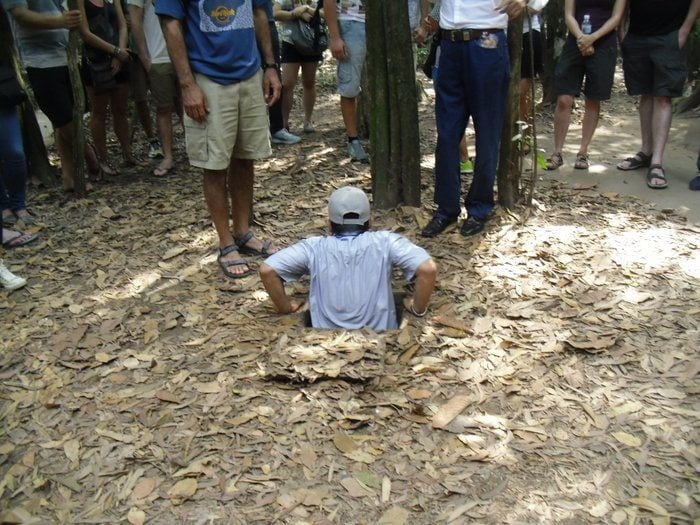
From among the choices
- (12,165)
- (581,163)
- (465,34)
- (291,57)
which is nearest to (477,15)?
(465,34)

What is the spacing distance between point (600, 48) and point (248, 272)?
3.90 m

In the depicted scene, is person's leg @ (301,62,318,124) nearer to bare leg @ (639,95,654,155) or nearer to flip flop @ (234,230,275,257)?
flip flop @ (234,230,275,257)

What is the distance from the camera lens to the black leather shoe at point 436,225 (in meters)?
4.81

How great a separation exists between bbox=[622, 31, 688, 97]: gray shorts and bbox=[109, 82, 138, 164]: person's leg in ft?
16.0

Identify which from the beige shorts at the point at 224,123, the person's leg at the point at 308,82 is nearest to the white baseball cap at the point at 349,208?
the beige shorts at the point at 224,123

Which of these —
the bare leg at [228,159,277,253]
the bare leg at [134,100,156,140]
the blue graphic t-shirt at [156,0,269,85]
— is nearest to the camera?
the blue graphic t-shirt at [156,0,269,85]

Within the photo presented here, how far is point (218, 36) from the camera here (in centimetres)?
400

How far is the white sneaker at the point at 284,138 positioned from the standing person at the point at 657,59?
349 cm

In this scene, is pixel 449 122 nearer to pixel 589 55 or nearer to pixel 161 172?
pixel 589 55

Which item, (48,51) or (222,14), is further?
(48,51)

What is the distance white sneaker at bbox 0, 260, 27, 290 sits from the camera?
172 inches

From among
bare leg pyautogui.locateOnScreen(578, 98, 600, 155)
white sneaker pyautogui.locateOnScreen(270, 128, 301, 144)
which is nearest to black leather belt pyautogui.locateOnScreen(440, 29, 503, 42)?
bare leg pyautogui.locateOnScreen(578, 98, 600, 155)

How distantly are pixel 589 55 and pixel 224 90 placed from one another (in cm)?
358

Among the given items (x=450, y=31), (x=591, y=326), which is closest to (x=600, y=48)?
(x=450, y=31)
